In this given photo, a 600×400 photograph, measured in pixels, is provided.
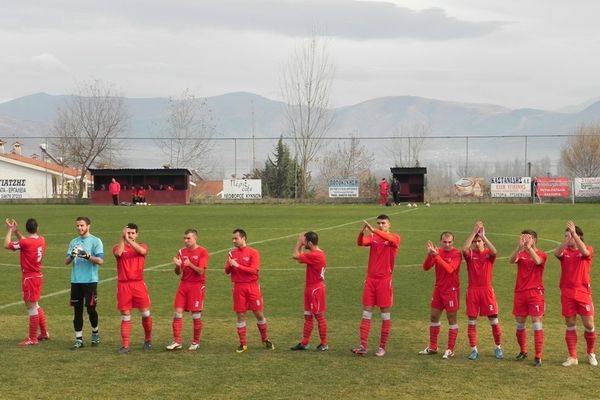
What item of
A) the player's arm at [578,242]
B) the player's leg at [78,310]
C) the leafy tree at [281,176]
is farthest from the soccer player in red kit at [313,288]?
the leafy tree at [281,176]

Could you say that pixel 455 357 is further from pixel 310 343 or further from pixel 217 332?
pixel 217 332

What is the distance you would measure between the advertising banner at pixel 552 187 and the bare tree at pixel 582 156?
1255 centimetres

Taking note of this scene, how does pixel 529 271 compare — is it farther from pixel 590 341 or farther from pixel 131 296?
pixel 131 296

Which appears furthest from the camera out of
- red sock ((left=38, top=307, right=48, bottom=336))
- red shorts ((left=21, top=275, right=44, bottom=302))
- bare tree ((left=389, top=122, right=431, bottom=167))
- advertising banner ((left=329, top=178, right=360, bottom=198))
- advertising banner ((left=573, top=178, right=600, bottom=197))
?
bare tree ((left=389, top=122, right=431, bottom=167))

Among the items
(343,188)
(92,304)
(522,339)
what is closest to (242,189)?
(343,188)

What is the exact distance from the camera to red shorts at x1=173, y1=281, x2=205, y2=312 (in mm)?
13023

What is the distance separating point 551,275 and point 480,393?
Answer: 11778 mm

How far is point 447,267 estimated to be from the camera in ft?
40.6

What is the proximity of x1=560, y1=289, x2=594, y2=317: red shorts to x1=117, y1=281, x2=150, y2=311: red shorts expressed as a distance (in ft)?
20.8

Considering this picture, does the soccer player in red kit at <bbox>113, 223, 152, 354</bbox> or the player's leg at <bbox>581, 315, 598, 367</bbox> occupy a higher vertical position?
the soccer player in red kit at <bbox>113, 223, 152, 354</bbox>

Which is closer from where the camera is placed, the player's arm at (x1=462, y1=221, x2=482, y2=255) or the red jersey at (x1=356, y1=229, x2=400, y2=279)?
the player's arm at (x1=462, y1=221, x2=482, y2=255)

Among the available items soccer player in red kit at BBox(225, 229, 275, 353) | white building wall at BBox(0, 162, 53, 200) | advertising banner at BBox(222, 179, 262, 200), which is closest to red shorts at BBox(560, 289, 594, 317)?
soccer player in red kit at BBox(225, 229, 275, 353)

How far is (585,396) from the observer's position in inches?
406

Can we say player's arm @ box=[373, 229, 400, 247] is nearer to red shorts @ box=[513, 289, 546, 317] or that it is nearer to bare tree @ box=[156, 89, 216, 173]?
red shorts @ box=[513, 289, 546, 317]
